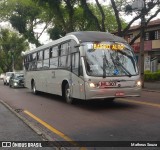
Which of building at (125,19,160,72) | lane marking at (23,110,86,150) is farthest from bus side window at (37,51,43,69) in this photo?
building at (125,19,160,72)

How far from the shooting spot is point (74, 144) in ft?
23.7

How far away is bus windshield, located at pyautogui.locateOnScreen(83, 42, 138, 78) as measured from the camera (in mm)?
12812

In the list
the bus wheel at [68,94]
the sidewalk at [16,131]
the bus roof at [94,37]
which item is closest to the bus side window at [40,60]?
the bus wheel at [68,94]

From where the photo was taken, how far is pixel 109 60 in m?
13.1

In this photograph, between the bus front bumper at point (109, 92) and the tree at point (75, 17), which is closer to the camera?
the bus front bumper at point (109, 92)

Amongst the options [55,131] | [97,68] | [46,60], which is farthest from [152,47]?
[55,131]

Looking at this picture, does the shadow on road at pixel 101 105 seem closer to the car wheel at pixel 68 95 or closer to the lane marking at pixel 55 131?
the car wheel at pixel 68 95

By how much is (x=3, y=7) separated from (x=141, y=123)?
47.7 meters

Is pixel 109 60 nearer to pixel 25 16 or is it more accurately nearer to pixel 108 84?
pixel 108 84

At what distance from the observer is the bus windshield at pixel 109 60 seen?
42.0 feet

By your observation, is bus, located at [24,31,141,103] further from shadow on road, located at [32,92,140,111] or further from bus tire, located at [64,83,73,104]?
shadow on road, located at [32,92,140,111]

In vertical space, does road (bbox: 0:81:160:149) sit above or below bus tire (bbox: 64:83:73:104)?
below

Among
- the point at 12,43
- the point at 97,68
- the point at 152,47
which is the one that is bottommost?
the point at 97,68

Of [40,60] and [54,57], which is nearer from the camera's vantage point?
[54,57]
